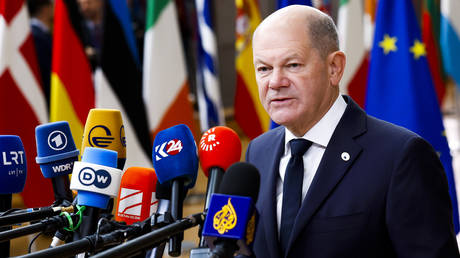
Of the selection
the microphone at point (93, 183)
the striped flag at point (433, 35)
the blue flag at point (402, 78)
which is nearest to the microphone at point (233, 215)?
the microphone at point (93, 183)

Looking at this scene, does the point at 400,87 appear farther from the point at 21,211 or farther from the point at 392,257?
the point at 21,211

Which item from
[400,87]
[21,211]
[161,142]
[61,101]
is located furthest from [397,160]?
[61,101]

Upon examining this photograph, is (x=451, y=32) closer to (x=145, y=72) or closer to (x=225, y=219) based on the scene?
(x=145, y=72)

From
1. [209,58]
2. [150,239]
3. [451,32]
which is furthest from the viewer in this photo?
[209,58]

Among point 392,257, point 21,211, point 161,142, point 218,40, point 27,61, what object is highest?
point 218,40

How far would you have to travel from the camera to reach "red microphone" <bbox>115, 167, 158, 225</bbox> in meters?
1.29

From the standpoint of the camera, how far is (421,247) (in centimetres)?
129

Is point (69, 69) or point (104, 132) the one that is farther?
point (69, 69)

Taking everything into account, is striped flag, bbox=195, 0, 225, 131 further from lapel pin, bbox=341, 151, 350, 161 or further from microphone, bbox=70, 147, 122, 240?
microphone, bbox=70, 147, 122, 240

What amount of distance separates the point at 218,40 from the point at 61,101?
17.3 ft

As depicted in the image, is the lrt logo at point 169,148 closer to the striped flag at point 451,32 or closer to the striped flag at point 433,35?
the striped flag at point 451,32

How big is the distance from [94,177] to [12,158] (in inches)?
13.2

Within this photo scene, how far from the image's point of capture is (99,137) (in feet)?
4.36

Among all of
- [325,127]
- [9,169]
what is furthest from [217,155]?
[9,169]
